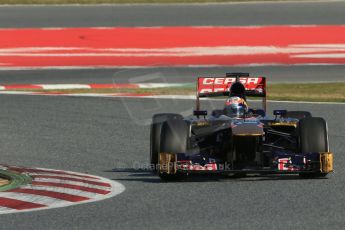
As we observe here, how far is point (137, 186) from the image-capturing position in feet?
45.7

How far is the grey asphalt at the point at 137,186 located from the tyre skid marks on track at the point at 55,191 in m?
0.27

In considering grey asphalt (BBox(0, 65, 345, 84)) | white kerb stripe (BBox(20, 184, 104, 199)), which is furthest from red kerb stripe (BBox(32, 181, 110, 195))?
grey asphalt (BBox(0, 65, 345, 84))

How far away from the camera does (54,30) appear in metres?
34.7

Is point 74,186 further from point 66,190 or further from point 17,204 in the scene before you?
point 17,204

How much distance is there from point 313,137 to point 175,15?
2412cm

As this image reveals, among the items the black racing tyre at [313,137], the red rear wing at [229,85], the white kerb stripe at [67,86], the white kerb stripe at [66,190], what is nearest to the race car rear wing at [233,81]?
the red rear wing at [229,85]

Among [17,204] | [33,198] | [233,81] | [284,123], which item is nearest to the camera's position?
[17,204]

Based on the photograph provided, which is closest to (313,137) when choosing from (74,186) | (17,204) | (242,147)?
(242,147)

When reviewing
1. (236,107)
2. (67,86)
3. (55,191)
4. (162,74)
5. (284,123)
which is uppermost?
(162,74)

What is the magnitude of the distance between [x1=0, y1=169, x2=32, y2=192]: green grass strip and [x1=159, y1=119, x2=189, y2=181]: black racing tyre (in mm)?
1643

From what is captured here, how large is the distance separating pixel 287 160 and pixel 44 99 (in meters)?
11.2

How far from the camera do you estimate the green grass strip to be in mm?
13456

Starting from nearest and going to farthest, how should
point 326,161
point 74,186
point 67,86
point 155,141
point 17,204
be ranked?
point 17,204 → point 74,186 → point 326,161 → point 155,141 → point 67,86

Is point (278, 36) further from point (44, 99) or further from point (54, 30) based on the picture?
point (44, 99)
